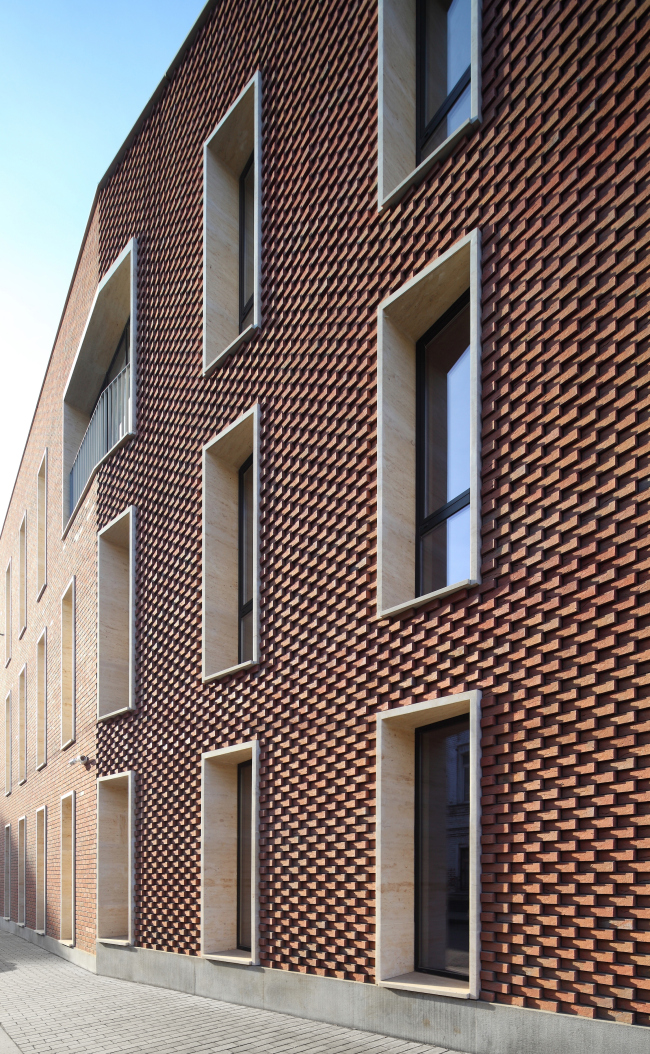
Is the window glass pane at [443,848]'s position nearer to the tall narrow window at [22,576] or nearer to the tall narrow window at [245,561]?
the tall narrow window at [245,561]

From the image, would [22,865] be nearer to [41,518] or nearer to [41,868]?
[41,868]

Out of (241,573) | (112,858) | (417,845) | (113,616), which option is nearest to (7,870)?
(112,858)

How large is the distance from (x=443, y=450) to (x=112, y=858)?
982 cm

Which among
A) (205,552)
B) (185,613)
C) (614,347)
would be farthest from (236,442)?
(614,347)

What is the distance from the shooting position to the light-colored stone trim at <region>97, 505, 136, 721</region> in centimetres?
1535

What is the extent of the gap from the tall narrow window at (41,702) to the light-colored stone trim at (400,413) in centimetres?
1604

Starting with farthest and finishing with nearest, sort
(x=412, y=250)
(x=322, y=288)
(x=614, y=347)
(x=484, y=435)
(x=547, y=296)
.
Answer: (x=322, y=288) < (x=412, y=250) < (x=484, y=435) < (x=547, y=296) < (x=614, y=347)

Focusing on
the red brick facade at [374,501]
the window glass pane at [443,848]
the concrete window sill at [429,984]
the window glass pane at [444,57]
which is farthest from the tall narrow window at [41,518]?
the concrete window sill at [429,984]

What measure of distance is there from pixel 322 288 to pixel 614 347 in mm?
4237

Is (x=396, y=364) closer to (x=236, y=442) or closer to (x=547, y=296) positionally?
(x=547, y=296)

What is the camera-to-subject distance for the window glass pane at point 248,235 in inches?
492

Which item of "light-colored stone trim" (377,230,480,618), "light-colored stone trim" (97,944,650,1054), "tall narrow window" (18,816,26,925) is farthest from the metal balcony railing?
"tall narrow window" (18,816,26,925)

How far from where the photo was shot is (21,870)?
25812mm

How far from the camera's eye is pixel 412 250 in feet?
26.0
